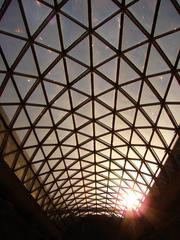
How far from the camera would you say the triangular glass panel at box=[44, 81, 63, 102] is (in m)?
23.1

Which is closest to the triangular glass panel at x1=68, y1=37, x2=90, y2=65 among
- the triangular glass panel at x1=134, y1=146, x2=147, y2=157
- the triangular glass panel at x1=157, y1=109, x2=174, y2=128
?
the triangular glass panel at x1=157, y1=109, x2=174, y2=128

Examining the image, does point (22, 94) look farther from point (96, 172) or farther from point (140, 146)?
point (96, 172)

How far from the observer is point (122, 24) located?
19250 mm

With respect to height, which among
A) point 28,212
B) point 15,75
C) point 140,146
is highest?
point 15,75

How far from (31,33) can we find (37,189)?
20.7 meters

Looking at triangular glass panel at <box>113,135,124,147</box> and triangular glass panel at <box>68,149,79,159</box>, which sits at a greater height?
triangular glass panel at <box>68,149,79,159</box>

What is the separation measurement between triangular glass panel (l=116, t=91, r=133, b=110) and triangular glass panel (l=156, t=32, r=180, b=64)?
552cm

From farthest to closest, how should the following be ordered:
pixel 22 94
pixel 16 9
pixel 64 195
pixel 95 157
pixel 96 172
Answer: pixel 64 195
pixel 96 172
pixel 95 157
pixel 22 94
pixel 16 9

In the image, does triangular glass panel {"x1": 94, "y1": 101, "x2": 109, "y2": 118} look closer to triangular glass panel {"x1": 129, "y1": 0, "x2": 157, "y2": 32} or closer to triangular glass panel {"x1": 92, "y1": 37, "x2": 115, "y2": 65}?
triangular glass panel {"x1": 92, "y1": 37, "x2": 115, "y2": 65}

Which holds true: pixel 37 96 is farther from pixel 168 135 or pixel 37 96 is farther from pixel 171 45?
pixel 168 135

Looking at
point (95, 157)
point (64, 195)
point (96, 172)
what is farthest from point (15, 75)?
point (64, 195)

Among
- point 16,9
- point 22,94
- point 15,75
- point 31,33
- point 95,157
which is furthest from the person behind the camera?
point 95,157

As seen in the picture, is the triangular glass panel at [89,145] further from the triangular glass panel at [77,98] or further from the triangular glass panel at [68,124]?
the triangular glass panel at [77,98]

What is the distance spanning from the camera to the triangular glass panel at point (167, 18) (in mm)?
17188
